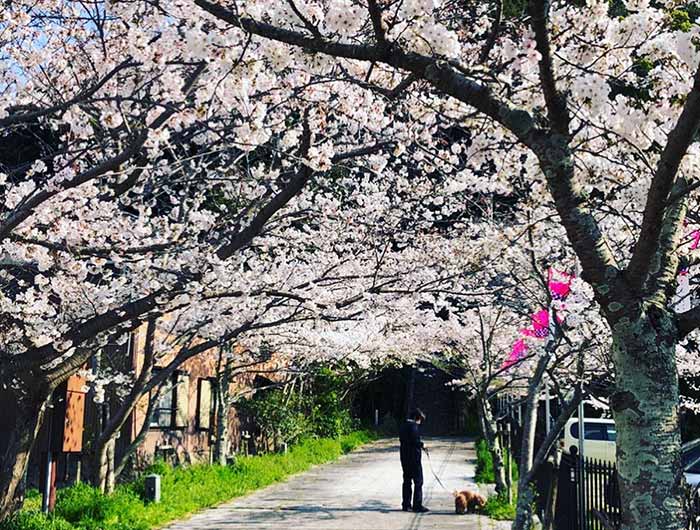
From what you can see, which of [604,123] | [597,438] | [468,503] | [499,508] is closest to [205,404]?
[597,438]

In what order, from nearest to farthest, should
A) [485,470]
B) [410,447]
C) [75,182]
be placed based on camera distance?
1. [75,182]
2. [410,447]
3. [485,470]

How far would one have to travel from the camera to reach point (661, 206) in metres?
3.24

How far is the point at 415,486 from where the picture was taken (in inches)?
506

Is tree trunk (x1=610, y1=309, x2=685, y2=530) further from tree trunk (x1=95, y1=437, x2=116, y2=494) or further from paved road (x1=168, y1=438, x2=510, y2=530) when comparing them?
tree trunk (x1=95, y1=437, x2=116, y2=494)

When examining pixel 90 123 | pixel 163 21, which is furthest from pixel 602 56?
pixel 90 123

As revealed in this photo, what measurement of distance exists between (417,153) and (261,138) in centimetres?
310

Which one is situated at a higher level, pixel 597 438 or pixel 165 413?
pixel 165 413

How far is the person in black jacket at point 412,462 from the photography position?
12625 mm

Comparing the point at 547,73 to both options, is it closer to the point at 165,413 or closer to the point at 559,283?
the point at 559,283

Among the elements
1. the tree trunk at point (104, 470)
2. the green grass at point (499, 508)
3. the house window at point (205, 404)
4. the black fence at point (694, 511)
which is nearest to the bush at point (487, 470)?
the green grass at point (499, 508)

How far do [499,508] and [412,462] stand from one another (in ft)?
4.79

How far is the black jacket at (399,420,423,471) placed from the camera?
12578 millimetres

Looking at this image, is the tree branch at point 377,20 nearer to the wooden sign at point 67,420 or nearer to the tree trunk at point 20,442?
the tree trunk at point 20,442

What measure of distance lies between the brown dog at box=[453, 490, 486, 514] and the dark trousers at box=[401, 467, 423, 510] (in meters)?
0.60
